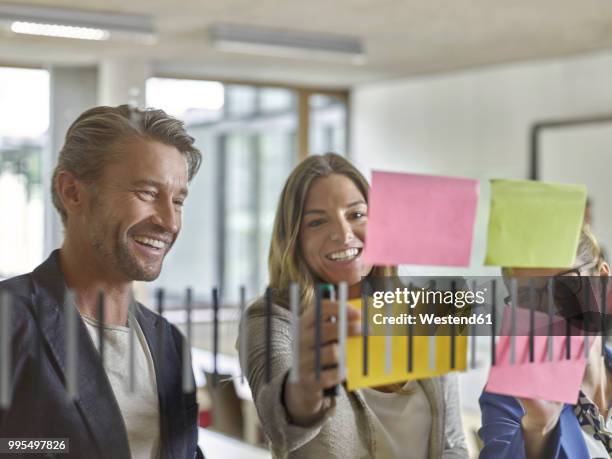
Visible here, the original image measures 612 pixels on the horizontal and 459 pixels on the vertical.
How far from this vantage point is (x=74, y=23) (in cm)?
417

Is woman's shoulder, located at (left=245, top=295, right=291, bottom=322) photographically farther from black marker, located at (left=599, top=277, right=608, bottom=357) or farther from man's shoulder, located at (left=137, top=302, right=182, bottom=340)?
black marker, located at (left=599, top=277, right=608, bottom=357)

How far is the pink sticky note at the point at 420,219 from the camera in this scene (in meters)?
0.74

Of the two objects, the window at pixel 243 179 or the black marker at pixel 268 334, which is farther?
the window at pixel 243 179

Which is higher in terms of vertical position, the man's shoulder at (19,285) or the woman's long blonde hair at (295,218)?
the woman's long blonde hair at (295,218)

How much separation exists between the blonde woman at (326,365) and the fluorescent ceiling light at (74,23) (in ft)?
11.4

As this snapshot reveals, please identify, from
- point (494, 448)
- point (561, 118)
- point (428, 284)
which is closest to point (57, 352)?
point (428, 284)

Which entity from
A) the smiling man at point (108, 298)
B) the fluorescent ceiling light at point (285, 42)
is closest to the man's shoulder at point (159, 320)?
the smiling man at point (108, 298)

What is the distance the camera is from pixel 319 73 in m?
6.06

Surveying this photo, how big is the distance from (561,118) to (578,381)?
467 centimetres

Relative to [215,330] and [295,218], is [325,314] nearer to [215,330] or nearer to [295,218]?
[215,330]

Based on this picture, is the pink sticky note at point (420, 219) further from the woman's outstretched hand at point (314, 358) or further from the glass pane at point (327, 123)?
the glass pane at point (327, 123)

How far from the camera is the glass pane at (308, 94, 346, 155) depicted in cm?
668

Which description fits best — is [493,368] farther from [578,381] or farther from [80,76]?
[80,76]

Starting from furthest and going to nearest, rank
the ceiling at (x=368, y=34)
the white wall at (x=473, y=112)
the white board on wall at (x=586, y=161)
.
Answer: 1. the white wall at (x=473, y=112)
2. the white board on wall at (x=586, y=161)
3. the ceiling at (x=368, y=34)
